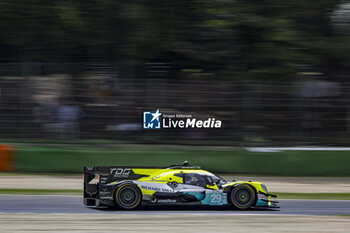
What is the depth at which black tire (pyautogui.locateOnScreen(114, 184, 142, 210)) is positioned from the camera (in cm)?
859

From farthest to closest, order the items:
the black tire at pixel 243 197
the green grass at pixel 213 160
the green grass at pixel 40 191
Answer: the green grass at pixel 213 160
the green grass at pixel 40 191
the black tire at pixel 243 197

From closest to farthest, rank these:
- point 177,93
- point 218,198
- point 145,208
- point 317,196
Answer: point 218,198 → point 145,208 → point 317,196 → point 177,93

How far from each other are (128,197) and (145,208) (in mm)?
456

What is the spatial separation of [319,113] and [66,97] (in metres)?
6.54

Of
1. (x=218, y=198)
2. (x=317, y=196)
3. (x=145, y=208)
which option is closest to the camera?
(x=218, y=198)

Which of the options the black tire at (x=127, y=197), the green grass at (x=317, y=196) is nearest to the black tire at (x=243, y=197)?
the black tire at (x=127, y=197)

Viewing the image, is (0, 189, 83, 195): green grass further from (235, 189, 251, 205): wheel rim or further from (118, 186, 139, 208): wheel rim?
(235, 189, 251, 205): wheel rim

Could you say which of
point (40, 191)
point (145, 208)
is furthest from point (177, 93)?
point (145, 208)

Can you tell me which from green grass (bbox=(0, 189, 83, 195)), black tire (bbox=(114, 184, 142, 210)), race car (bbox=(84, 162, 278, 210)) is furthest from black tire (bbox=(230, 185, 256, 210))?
green grass (bbox=(0, 189, 83, 195))

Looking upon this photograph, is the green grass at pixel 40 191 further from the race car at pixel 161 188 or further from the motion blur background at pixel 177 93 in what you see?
the race car at pixel 161 188

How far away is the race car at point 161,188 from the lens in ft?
28.2

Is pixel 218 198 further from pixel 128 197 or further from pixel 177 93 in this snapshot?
pixel 177 93

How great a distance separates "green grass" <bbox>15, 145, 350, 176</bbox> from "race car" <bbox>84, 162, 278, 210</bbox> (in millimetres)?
5107

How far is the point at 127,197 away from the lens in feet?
28.6
